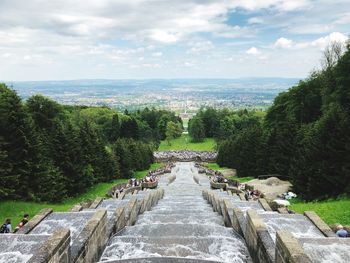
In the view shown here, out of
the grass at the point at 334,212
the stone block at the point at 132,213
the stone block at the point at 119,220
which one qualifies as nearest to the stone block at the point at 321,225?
the grass at the point at 334,212

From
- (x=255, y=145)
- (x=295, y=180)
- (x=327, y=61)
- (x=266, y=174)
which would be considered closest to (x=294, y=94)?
(x=327, y=61)

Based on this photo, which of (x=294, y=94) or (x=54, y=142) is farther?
(x=294, y=94)

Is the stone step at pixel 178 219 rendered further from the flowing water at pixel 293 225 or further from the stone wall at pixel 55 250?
the stone wall at pixel 55 250

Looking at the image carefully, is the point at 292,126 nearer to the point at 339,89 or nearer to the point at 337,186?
the point at 339,89

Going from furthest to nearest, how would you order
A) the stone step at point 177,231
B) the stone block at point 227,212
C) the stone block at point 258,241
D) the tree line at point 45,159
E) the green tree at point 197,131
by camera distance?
the green tree at point 197,131
the tree line at point 45,159
the stone block at point 227,212
the stone step at point 177,231
the stone block at point 258,241

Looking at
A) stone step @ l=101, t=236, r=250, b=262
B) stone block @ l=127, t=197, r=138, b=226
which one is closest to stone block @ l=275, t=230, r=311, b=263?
stone step @ l=101, t=236, r=250, b=262

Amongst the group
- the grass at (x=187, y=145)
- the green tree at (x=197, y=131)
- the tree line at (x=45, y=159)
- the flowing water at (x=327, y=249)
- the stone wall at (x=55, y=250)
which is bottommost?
the grass at (x=187, y=145)

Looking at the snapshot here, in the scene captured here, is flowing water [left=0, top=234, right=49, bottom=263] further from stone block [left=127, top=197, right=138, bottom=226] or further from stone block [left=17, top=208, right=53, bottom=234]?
stone block [left=127, top=197, right=138, bottom=226]
